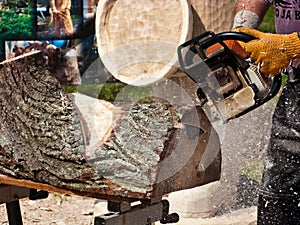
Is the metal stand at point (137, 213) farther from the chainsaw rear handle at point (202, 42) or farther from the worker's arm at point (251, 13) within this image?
the worker's arm at point (251, 13)

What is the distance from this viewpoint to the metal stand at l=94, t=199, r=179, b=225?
261 centimetres

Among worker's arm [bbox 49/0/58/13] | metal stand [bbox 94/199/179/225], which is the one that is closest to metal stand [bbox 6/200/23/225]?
metal stand [bbox 94/199/179/225]

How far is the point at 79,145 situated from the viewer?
267 centimetres

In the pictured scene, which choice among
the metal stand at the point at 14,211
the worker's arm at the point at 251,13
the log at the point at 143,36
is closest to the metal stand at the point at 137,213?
the metal stand at the point at 14,211

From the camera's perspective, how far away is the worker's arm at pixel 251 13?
319 centimetres

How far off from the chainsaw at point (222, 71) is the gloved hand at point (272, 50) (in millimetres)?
29

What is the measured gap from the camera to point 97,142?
8.84 ft

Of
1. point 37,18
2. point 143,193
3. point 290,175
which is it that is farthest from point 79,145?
point 37,18

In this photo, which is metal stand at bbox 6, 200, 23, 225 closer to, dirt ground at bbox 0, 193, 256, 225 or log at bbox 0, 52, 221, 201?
log at bbox 0, 52, 221, 201

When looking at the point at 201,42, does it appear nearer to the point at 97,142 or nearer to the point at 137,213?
the point at 97,142

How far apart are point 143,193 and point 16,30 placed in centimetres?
375

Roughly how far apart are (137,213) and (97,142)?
0.27 m

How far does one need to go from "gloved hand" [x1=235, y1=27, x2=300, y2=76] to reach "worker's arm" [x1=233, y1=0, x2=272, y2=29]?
0.28m

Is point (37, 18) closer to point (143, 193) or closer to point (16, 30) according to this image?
point (16, 30)
